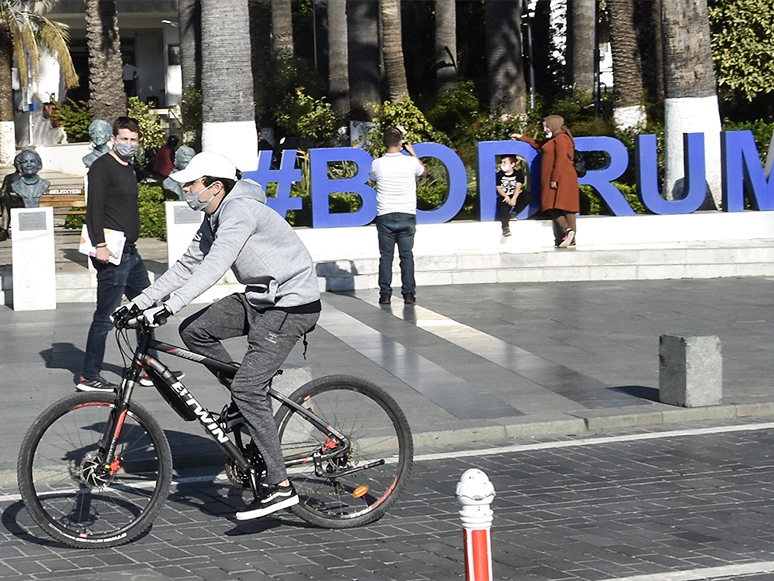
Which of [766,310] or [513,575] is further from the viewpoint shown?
[766,310]

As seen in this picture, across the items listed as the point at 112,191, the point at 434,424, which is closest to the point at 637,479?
the point at 434,424

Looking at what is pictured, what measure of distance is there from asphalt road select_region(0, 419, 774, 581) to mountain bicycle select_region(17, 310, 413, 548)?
0.48ft

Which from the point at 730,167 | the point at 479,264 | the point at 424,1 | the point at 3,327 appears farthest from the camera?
the point at 424,1

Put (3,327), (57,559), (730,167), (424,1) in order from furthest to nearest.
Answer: (424,1)
(730,167)
(3,327)
(57,559)

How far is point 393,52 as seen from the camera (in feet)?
81.1

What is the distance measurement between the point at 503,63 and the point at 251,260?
17337mm

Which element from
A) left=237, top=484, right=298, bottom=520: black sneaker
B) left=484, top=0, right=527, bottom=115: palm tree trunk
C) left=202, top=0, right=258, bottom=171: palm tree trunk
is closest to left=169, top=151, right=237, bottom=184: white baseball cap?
left=237, top=484, right=298, bottom=520: black sneaker

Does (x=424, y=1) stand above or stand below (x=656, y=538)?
above

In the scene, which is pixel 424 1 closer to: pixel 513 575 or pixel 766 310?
pixel 766 310

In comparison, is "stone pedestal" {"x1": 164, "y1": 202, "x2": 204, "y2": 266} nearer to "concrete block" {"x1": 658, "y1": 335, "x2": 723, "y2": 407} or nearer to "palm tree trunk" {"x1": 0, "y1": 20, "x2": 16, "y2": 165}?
"concrete block" {"x1": 658, "y1": 335, "x2": 723, "y2": 407}

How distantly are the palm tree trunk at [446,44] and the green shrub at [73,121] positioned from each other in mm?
12024

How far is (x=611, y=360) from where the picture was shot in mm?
10336

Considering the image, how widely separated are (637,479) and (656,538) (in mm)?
1112

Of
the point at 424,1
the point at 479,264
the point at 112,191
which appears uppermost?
the point at 424,1
